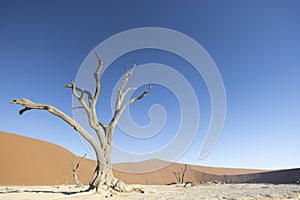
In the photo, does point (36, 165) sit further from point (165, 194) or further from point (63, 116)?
point (165, 194)

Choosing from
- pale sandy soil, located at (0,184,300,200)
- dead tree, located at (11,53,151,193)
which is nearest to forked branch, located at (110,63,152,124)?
dead tree, located at (11,53,151,193)

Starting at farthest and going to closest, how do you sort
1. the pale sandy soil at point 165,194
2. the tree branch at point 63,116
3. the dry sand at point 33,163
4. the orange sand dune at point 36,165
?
the orange sand dune at point 36,165 → the dry sand at point 33,163 → the tree branch at point 63,116 → the pale sandy soil at point 165,194

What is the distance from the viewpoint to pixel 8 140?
5253 cm

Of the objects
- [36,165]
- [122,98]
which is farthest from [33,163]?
[122,98]

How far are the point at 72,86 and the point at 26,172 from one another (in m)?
39.7

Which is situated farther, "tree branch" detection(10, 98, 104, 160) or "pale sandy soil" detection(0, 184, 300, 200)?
"tree branch" detection(10, 98, 104, 160)

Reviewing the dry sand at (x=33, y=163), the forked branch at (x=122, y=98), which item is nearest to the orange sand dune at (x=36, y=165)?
the dry sand at (x=33, y=163)

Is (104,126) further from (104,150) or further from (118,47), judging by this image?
(118,47)

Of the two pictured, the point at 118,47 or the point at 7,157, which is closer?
the point at 118,47

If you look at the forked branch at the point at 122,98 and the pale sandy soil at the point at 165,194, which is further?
the forked branch at the point at 122,98

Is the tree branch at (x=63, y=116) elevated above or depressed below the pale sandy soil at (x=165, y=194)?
above

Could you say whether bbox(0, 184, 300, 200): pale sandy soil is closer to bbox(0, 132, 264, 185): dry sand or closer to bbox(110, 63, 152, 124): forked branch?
bbox(110, 63, 152, 124): forked branch

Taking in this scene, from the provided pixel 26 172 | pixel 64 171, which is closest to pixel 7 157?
pixel 26 172

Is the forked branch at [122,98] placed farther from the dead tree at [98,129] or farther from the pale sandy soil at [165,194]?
the pale sandy soil at [165,194]
